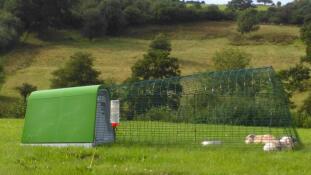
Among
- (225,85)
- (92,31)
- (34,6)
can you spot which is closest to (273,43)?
(92,31)

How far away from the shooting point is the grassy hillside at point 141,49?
3024 inches

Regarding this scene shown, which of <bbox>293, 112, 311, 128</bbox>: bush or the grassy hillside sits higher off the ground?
<bbox>293, 112, 311, 128</bbox>: bush

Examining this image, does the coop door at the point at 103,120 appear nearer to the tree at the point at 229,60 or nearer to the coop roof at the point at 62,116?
the coop roof at the point at 62,116

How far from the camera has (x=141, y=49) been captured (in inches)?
3733

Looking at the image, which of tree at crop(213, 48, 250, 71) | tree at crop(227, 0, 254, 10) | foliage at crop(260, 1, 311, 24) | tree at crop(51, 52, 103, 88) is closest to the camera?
tree at crop(51, 52, 103, 88)

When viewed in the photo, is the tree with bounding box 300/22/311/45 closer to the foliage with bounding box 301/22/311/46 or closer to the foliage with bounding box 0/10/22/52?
the foliage with bounding box 301/22/311/46

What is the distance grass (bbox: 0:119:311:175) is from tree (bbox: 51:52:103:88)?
175 ft

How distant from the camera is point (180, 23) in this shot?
116 m

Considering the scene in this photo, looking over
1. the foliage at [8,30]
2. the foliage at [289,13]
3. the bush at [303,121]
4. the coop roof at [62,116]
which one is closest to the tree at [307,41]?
the bush at [303,121]

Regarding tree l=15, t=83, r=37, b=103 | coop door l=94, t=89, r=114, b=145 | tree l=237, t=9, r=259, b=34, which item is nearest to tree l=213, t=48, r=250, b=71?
tree l=15, t=83, r=37, b=103

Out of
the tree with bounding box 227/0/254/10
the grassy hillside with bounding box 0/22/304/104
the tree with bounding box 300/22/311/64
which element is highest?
the tree with bounding box 300/22/311/64

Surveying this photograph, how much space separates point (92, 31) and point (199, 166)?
9628 centimetres

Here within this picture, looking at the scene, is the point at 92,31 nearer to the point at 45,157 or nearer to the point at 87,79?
the point at 87,79

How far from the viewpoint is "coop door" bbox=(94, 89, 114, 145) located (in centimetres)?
1243
